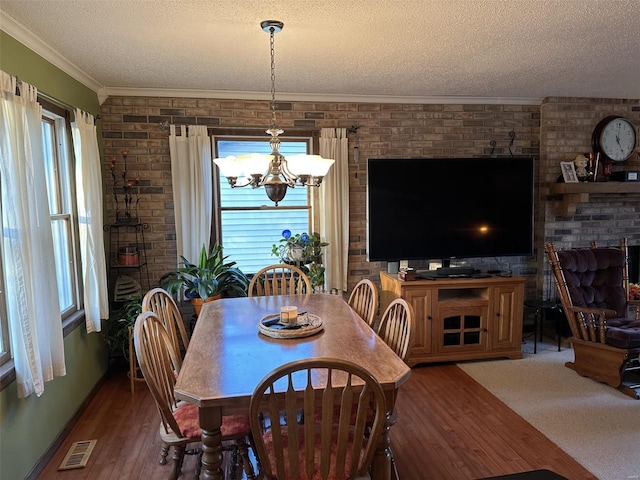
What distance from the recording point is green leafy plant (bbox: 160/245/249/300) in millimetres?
3564

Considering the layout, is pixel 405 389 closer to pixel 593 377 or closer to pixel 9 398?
pixel 593 377

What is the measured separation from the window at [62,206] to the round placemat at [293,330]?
61.2 inches

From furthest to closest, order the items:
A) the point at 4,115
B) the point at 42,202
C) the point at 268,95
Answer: the point at 268,95, the point at 42,202, the point at 4,115

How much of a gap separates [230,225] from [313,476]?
111 inches

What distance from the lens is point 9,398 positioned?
2088 millimetres

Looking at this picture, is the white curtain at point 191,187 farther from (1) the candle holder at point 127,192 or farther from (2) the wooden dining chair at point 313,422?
(2) the wooden dining chair at point 313,422

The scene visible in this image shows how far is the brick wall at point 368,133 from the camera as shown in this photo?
3.80 m

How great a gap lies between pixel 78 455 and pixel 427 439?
6.77 feet

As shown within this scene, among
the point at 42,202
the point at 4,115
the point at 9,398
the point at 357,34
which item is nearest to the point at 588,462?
the point at 357,34

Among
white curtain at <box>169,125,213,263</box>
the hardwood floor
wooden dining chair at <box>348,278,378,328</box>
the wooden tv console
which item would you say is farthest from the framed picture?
white curtain at <box>169,125,213,263</box>

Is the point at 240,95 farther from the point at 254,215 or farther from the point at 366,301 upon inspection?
the point at 366,301

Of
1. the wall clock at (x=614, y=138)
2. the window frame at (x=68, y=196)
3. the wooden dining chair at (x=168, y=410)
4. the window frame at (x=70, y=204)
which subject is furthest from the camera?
the wall clock at (x=614, y=138)

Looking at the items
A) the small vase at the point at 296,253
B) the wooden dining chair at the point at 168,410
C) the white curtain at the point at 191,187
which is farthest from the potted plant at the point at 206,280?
the wooden dining chair at the point at 168,410

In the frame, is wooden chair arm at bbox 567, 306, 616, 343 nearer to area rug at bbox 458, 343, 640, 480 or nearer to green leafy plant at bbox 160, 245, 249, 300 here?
area rug at bbox 458, 343, 640, 480
